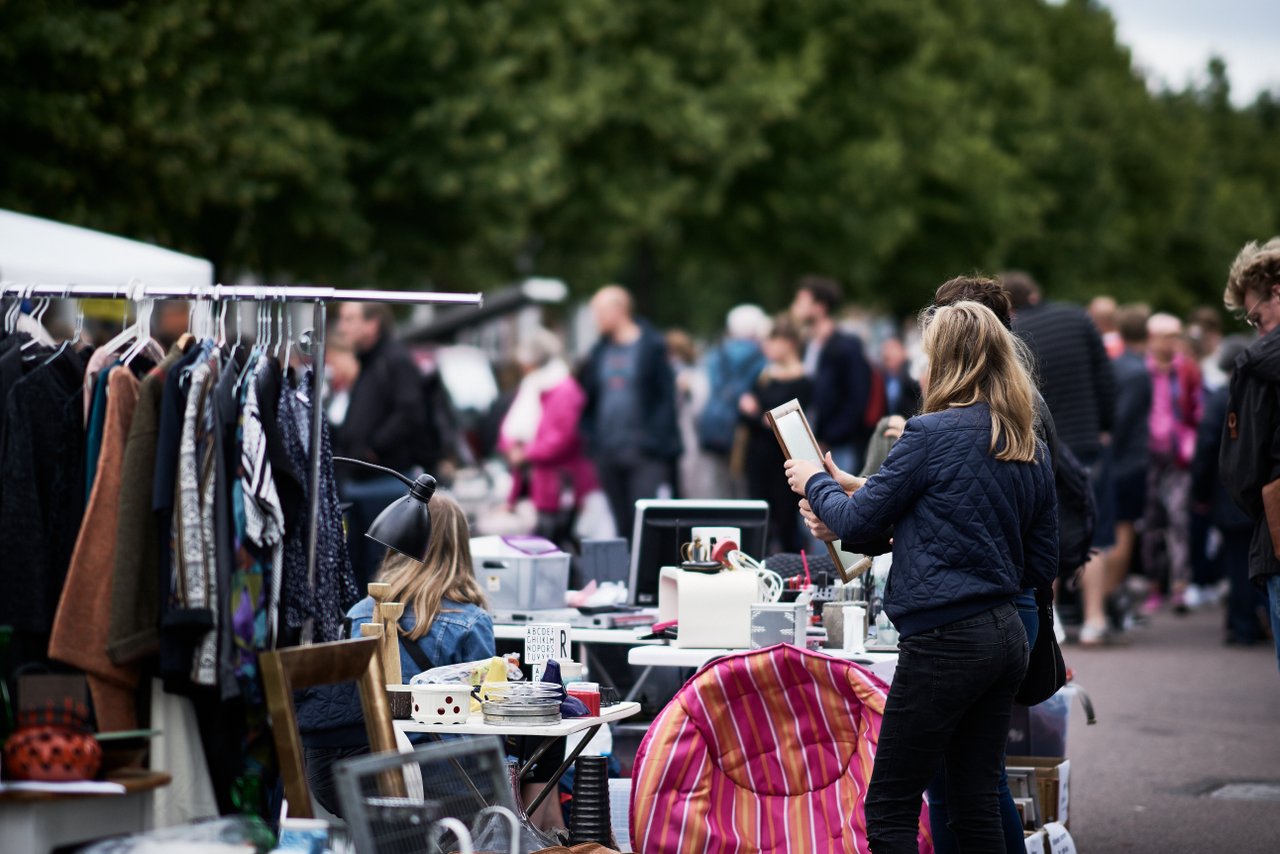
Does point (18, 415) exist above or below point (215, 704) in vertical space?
above

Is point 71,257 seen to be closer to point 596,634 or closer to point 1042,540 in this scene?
point 596,634

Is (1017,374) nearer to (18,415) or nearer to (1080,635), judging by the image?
(18,415)

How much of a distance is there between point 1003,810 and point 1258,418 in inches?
75.0

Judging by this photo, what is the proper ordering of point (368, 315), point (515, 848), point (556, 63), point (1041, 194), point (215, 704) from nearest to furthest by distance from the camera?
point (515, 848) < point (215, 704) < point (368, 315) < point (556, 63) < point (1041, 194)

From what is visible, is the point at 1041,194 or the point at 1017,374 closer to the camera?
the point at 1017,374

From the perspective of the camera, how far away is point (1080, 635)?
12.3m

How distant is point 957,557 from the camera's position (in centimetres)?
486

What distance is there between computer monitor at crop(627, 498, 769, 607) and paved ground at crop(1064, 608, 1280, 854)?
5.95 feet

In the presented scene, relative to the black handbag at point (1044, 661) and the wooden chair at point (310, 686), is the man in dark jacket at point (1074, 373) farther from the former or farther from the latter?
the wooden chair at point (310, 686)

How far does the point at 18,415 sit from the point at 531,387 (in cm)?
877

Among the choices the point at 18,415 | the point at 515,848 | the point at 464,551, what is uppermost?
the point at 18,415

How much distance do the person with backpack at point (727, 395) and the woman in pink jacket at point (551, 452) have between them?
48.9 inches

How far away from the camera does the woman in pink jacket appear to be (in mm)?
12711

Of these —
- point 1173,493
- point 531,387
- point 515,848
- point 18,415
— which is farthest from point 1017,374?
point 1173,493
